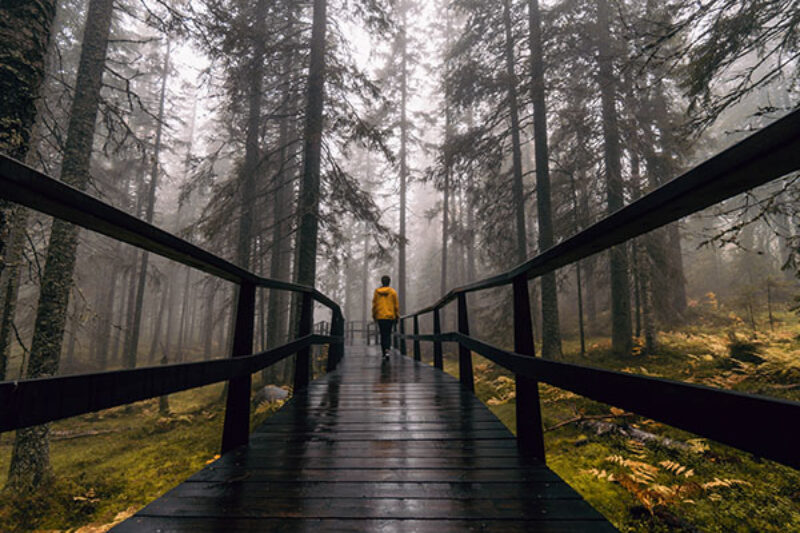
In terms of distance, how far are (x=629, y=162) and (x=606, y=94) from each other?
293cm

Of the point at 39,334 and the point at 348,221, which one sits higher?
the point at 348,221

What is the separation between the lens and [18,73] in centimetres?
350

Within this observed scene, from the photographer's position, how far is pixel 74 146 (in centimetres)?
685

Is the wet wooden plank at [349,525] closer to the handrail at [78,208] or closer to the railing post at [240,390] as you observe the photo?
the railing post at [240,390]

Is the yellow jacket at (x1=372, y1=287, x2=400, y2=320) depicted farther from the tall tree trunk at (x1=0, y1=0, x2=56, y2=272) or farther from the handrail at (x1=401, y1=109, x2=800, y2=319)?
the handrail at (x1=401, y1=109, x2=800, y2=319)

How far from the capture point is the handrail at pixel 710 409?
0.89 meters

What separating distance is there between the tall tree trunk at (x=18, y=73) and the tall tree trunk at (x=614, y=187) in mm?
11915

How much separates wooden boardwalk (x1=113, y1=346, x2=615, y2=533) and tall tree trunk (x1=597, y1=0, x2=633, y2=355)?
29.3 feet

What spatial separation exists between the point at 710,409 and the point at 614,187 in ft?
38.0

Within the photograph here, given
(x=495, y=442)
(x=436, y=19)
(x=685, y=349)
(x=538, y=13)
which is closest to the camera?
(x=495, y=442)

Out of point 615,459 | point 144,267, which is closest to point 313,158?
point 615,459

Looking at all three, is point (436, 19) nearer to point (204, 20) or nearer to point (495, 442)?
point (204, 20)

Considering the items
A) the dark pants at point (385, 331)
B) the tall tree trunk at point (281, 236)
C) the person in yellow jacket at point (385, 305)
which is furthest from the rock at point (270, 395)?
the person in yellow jacket at point (385, 305)

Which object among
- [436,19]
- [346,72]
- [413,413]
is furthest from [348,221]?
[413,413]
